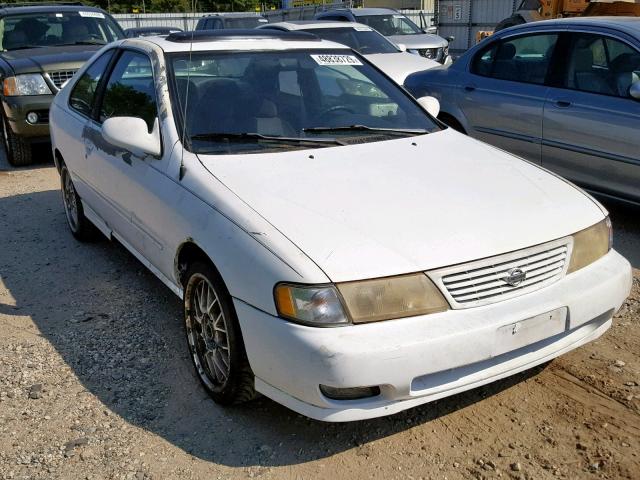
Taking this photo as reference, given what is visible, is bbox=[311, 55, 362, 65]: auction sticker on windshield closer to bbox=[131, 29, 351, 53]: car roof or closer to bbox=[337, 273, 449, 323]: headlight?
bbox=[131, 29, 351, 53]: car roof

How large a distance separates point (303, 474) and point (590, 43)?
4.48 meters

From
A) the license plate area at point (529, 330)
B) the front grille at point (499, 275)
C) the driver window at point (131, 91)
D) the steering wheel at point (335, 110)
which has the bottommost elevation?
the license plate area at point (529, 330)

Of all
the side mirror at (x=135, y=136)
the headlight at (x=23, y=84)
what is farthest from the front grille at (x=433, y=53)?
the side mirror at (x=135, y=136)

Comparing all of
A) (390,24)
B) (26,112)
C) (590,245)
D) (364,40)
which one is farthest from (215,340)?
(390,24)

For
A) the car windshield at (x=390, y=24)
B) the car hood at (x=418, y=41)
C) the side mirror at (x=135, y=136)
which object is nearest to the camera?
the side mirror at (x=135, y=136)

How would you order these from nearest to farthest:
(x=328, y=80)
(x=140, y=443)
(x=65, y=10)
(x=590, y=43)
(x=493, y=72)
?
(x=140, y=443) < (x=328, y=80) < (x=590, y=43) < (x=493, y=72) < (x=65, y=10)

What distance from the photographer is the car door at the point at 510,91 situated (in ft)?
19.8

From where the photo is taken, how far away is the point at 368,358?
8.45 feet

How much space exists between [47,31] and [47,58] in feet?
3.80

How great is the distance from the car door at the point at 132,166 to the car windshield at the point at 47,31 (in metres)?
5.45

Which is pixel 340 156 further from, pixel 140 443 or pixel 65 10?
pixel 65 10

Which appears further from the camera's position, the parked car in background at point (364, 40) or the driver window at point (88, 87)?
the parked car in background at point (364, 40)

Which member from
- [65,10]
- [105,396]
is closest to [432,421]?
[105,396]

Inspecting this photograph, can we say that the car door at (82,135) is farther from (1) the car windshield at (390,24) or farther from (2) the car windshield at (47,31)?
(1) the car windshield at (390,24)
